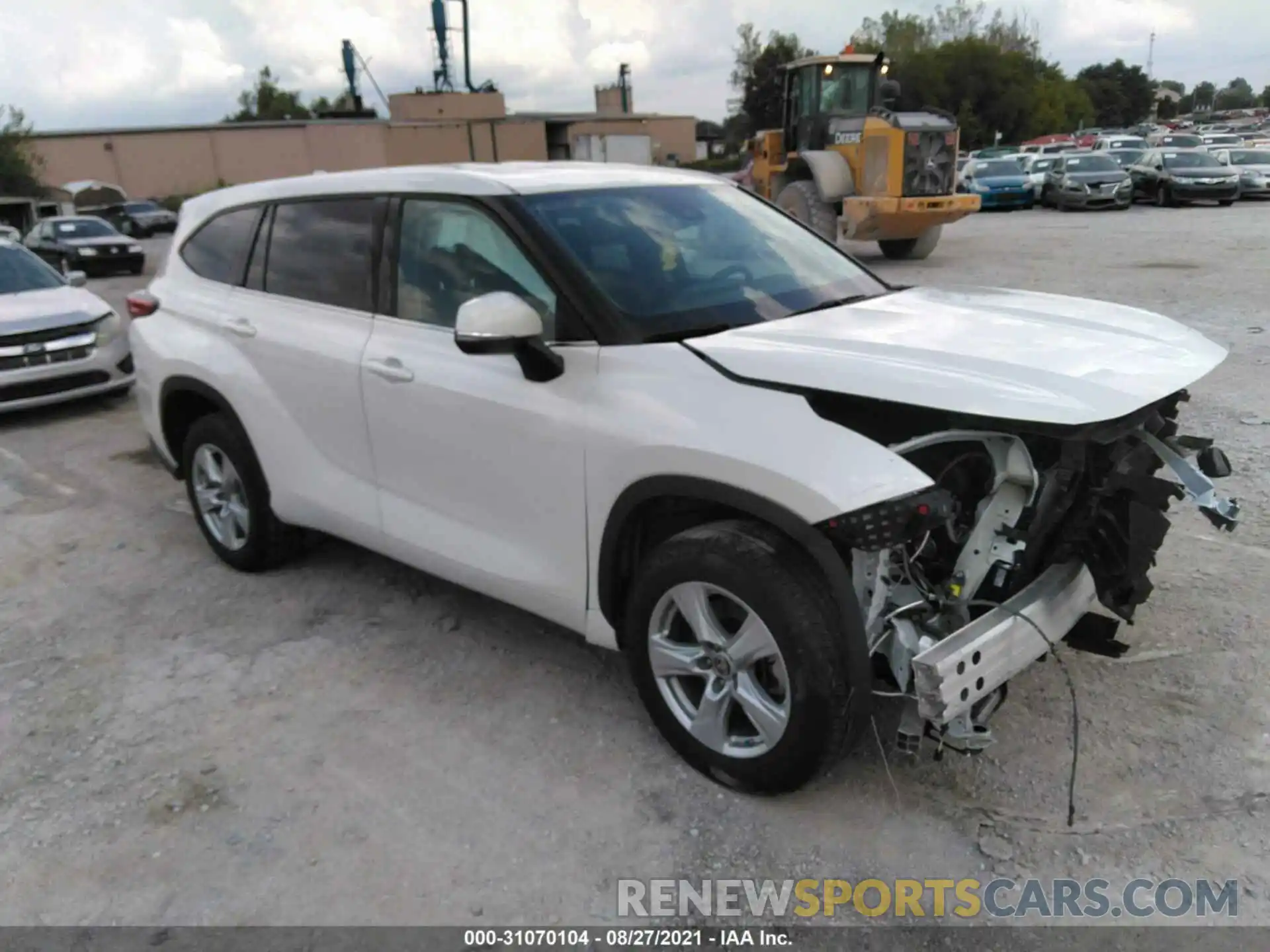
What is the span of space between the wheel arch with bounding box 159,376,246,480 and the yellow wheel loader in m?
11.0

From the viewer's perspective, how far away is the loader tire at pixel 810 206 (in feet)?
Result: 50.6

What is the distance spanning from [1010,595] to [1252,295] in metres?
10.3

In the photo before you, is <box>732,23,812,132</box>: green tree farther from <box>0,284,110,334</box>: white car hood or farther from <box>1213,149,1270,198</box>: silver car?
<box>0,284,110,334</box>: white car hood

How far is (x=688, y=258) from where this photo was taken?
358 centimetres

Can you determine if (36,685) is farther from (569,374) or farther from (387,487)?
(569,374)

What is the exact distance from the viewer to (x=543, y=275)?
331 centimetres

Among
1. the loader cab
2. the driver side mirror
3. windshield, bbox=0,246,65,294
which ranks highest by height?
the loader cab

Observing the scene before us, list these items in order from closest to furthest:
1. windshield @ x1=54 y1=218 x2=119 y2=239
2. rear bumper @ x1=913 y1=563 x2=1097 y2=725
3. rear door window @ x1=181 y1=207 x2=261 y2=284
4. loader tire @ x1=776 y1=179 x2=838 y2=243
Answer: rear bumper @ x1=913 y1=563 x2=1097 y2=725 < rear door window @ x1=181 y1=207 x2=261 y2=284 < loader tire @ x1=776 y1=179 x2=838 y2=243 < windshield @ x1=54 y1=218 x2=119 y2=239

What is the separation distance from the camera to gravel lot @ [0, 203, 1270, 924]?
110 inches

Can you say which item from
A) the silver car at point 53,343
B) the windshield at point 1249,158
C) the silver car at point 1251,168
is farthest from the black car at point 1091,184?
the silver car at point 53,343

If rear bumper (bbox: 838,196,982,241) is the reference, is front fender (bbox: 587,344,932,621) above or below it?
above

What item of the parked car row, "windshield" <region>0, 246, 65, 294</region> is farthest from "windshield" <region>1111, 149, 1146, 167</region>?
"windshield" <region>0, 246, 65, 294</region>

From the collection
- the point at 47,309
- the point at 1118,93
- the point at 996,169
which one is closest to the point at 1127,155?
the point at 996,169

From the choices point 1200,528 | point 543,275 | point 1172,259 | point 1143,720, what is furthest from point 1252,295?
point 543,275
